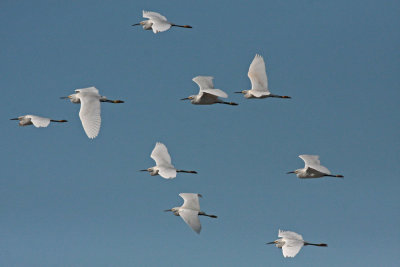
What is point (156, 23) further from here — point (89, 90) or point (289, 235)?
point (289, 235)

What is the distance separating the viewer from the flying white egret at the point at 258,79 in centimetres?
4391

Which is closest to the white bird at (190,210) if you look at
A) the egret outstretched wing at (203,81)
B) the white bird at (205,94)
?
the white bird at (205,94)

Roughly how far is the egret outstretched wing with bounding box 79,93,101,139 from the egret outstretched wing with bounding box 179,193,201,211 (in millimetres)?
6169

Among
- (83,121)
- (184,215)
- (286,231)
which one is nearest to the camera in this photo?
(83,121)

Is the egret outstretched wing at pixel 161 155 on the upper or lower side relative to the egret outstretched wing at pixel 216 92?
lower

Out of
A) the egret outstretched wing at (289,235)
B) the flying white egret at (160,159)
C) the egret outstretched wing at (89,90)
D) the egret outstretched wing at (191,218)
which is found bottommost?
the egret outstretched wing at (289,235)

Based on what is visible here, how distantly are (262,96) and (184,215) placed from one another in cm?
665

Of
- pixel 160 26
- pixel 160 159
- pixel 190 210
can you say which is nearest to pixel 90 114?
pixel 160 26

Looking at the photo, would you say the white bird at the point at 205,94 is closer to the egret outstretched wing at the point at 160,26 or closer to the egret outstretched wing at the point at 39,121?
the egret outstretched wing at the point at 160,26

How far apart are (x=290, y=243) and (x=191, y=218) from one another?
467 centimetres

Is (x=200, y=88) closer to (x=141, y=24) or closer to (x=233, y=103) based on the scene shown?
(x=233, y=103)

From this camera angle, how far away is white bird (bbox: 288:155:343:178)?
4188cm

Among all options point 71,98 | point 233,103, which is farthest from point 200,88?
point 71,98

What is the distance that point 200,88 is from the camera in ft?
139
